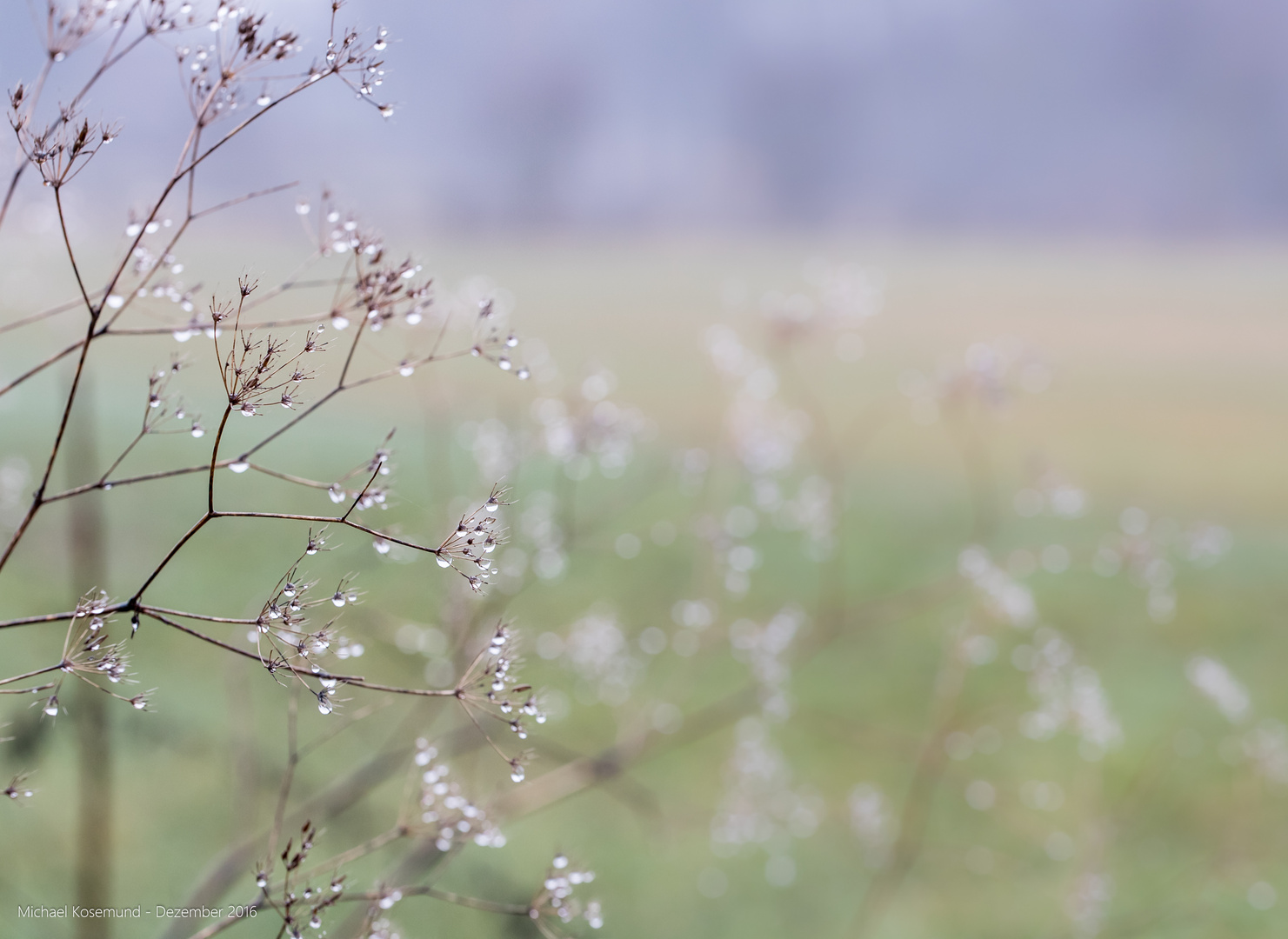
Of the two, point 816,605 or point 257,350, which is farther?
point 816,605

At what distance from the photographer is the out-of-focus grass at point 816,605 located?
0.91 meters

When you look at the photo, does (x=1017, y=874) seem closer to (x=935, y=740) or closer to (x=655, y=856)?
(x=935, y=740)

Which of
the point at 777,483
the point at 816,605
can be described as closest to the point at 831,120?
the point at 777,483

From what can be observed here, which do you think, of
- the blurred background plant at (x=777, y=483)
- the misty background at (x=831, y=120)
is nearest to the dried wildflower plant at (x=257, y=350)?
the blurred background plant at (x=777, y=483)

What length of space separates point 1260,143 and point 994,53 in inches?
13.9

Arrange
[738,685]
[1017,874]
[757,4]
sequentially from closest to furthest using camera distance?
[1017,874] < [738,685] < [757,4]

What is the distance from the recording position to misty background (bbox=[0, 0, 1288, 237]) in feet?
3.66

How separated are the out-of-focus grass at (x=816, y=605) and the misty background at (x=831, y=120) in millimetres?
65

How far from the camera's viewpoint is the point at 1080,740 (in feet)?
3.27

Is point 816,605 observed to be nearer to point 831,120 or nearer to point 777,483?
point 777,483

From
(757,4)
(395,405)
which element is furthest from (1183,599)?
(395,405)

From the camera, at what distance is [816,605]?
109cm

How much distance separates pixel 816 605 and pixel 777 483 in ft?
0.55

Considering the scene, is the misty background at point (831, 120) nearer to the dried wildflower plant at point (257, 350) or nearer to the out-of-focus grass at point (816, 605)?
the out-of-focus grass at point (816, 605)
